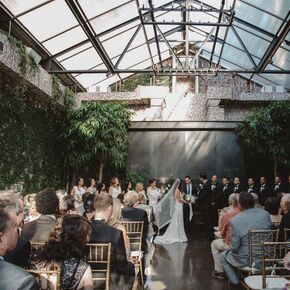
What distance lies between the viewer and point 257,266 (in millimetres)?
3582

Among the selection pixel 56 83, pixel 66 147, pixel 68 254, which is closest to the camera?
pixel 68 254

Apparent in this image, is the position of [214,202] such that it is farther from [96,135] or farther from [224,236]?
[224,236]

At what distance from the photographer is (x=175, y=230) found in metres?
8.27

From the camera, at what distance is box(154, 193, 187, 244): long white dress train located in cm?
811

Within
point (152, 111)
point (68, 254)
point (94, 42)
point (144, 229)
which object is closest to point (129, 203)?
point (144, 229)

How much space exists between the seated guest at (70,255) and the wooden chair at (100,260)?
1.42ft

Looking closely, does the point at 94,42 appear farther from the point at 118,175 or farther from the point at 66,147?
the point at 118,175

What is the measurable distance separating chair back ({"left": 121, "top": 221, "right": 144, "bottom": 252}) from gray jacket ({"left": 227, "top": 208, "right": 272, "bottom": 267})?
1.06m

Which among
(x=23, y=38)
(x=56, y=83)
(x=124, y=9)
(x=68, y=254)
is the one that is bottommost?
(x=68, y=254)

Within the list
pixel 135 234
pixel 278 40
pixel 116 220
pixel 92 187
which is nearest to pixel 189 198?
pixel 92 187

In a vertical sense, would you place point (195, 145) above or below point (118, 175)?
above

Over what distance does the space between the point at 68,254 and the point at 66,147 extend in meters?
8.58

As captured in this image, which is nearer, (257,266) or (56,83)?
(257,266)

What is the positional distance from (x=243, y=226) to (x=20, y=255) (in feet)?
7.93
